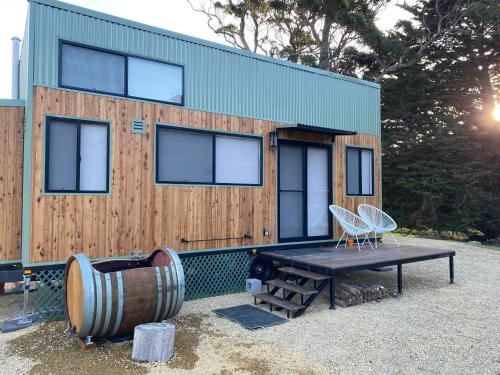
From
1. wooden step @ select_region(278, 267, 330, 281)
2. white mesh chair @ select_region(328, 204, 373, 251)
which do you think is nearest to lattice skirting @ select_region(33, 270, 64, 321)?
wooden step @ select_region(278, 267, 330, 281)

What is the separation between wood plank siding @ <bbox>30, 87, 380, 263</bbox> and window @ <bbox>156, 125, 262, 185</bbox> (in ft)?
0.41

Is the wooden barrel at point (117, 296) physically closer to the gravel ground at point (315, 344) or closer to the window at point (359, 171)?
A: the gravel ground at point (315, 344)

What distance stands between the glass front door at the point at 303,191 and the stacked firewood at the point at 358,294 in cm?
156

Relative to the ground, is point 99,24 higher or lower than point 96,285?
higher

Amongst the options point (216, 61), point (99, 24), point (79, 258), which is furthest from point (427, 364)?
point (99, 24)

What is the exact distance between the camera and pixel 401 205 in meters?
16.6

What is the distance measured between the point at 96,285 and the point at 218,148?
10.5 feet

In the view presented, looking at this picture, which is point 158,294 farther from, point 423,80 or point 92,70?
point 423,80

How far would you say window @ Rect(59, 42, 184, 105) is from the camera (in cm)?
504

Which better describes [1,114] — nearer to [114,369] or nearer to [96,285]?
[96,285]

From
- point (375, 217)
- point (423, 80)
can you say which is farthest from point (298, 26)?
point (375, 217)

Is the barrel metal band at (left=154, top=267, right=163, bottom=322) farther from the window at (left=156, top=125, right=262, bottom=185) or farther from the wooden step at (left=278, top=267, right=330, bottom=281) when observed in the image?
the wooden step at (left=278, top=267, right=330, bottom=281)

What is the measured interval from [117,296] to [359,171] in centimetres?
609

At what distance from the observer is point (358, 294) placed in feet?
19.0
